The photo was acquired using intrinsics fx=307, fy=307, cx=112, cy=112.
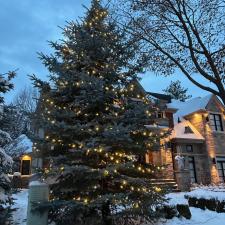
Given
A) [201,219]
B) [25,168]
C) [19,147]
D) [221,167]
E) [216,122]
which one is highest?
[216,122]

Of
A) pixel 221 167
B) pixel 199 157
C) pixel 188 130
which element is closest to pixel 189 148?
pixel 199 157

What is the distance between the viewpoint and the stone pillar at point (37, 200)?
7766 millimetres

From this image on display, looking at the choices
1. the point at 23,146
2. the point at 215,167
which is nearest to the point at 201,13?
the point at 215,167

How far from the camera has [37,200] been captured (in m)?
7.85

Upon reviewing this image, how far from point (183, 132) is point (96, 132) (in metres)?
16.4

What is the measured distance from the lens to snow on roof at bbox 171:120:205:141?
22.6 metres

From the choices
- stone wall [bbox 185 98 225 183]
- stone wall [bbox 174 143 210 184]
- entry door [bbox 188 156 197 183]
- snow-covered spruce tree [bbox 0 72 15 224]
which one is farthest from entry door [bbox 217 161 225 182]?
snow-covered spruce tree [bbox 0 72 15 224]

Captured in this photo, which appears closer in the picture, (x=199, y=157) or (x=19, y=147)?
(x=19, y=147)

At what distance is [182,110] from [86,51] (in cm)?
1826

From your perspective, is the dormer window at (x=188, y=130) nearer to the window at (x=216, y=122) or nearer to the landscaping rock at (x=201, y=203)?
the window at (x=216, y=122)

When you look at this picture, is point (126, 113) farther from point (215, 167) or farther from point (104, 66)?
point (215, 167)

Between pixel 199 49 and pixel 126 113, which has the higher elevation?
pixel 199 49

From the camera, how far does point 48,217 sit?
8.12 metres

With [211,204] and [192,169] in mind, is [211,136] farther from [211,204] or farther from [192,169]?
[211,204]
